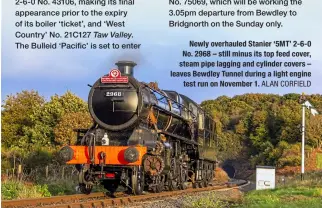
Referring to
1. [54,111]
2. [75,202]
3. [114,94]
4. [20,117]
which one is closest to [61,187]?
[75,202]

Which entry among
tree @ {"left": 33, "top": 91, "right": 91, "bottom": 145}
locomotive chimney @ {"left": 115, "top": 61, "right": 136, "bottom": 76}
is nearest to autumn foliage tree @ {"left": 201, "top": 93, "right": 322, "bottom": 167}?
tree @ {"left": 33, "top": 91, "right": 91, "bottom": 145}

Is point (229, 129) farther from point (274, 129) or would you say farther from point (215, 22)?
point (215, 22)

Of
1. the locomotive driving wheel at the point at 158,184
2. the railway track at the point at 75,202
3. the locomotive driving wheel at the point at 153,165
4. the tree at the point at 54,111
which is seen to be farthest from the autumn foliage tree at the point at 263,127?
the railway track at the point at 75,202

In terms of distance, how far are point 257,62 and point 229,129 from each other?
3855cm

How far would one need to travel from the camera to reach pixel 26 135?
36.0 metres

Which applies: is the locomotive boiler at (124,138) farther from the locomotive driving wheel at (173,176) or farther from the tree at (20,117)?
the tree at (20,117)

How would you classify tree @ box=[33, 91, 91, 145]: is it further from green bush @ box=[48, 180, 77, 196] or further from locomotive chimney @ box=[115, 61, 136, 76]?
locomotive chimney @ box=[115, 61, 136, 76]

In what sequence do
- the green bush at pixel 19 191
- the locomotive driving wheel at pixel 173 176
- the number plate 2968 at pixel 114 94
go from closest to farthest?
the number plate 2968 at pixel 114 94, the green bush at pixel 19 191, the locomotive driving wheel at pixel 173 176

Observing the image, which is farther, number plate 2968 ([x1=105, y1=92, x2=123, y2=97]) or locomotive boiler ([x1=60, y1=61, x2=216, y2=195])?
number plate 2968 ([x1=105, y1=92, x2=123, y2=97])

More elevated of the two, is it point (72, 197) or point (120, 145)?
point (120, 145)

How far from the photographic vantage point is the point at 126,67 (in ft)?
45.9

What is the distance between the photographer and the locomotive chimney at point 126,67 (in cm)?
1384

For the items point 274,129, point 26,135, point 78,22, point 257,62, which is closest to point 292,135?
point 274,129

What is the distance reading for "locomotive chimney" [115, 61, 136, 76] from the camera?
45.4 ft
